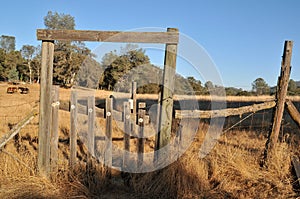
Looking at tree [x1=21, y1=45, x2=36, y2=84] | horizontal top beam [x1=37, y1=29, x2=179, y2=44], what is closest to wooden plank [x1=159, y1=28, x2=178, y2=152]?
horizontal top beam [x1=37, y1=29, x2=179, y2=44]

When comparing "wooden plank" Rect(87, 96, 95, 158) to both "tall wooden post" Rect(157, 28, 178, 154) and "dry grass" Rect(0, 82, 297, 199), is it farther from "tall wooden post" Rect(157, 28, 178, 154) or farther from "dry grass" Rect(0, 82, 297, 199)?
"tall wooden post" Rect(157, 28, 178, 154)

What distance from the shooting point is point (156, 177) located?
3.88 m

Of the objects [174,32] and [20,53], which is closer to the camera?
[174,32]

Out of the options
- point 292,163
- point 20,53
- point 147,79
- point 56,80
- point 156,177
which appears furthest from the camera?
point 20,53

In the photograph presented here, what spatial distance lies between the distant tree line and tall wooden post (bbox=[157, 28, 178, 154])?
334mm

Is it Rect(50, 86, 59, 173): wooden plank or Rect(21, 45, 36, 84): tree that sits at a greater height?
Rect(21, 45, 36, 84): tree

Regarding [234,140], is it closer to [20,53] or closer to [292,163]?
[292,163]

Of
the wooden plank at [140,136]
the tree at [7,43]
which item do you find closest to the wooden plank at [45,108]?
the wooden plank at [140,136]

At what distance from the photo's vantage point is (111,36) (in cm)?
371

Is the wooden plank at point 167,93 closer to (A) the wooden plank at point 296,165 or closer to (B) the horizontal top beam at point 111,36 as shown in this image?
(B) the horizontal top beam at point 111,36

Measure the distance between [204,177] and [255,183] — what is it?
0.79 meters

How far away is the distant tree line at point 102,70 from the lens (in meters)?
8.95

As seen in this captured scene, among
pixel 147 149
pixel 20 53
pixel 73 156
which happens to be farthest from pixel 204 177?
pixel 20 53

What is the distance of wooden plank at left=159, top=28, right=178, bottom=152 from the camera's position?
3.64m
